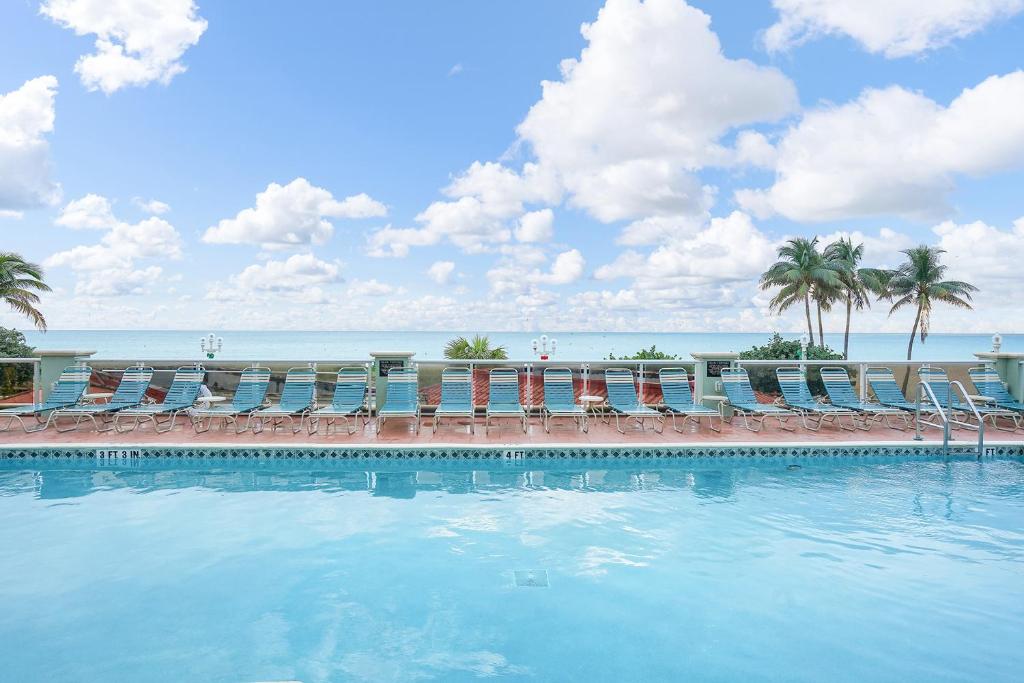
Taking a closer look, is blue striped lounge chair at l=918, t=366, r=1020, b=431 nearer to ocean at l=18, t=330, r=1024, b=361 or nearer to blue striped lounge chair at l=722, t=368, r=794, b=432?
blue striped lounge chair at l=722, t=368, r=794, b=432

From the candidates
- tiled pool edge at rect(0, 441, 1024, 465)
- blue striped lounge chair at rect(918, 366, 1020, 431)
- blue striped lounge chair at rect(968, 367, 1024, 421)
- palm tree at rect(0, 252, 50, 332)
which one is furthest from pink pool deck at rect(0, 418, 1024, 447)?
palm tree at rect(0, 252, 50, 332)

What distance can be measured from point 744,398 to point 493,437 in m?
4.15

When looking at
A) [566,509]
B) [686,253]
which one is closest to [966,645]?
[566,509]

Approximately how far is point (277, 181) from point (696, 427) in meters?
15.5

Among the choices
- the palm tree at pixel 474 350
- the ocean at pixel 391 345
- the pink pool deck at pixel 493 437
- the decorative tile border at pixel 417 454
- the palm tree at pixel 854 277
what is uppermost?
the palm tree at pixel 854 277

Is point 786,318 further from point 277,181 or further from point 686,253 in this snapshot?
point 277,181

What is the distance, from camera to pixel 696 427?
9.27 meters

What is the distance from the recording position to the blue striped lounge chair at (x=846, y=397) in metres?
9.19

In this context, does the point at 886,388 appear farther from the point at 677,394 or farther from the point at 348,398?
the point at 348,398

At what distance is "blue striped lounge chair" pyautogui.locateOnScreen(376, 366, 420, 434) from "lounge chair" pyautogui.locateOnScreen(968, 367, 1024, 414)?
931 centimetres

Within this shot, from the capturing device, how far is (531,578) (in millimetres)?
4512

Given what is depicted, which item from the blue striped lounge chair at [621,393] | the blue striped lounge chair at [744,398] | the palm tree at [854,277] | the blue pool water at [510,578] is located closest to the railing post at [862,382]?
the blue striped lounge chair at [744,398]

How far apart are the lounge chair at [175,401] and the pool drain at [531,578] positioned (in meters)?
6.64

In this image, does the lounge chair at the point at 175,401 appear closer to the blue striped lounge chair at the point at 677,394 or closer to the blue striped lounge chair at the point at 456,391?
the blue striped lounge chair at the point at 456,391
